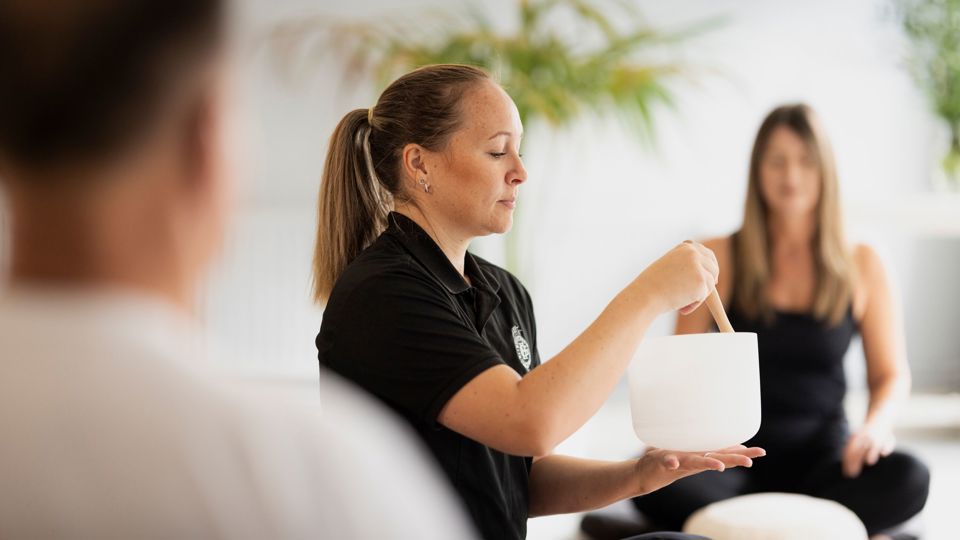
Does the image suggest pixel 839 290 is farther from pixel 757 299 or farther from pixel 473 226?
pixel 473 226

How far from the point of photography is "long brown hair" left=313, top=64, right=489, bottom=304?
1439 millimetres

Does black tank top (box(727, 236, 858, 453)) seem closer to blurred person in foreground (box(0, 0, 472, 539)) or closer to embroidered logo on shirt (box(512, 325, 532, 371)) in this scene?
embroidered logo on shirt (box(512, 325, 532, 371))

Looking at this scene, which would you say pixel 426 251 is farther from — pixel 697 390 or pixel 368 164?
pixel 697 390

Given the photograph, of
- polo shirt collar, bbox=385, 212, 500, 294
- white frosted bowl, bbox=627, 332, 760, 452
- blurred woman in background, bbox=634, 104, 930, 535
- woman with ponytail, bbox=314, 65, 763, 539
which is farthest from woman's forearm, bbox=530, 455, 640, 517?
blurred woman in background, bbox=634, 104, 930, 535

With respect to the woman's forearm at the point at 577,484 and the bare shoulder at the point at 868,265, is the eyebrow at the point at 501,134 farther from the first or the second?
the bare shoulder at the point at 868,265

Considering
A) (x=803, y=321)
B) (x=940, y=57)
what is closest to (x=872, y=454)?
(x=803, y=321)

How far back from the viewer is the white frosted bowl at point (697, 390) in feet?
4.24

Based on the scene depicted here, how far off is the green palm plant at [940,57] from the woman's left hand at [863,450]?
2391 mm

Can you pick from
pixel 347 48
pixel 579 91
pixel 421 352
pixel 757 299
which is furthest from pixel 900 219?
pixel 421 352

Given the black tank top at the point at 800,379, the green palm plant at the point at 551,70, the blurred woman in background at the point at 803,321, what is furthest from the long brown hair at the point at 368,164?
the green palm plant at the point at 551,70

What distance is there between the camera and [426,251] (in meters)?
1.36

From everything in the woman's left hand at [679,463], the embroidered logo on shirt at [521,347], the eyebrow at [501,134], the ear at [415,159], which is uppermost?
the eyebrow at [501,134]

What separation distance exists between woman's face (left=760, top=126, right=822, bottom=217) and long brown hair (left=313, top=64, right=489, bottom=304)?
133 centimetres

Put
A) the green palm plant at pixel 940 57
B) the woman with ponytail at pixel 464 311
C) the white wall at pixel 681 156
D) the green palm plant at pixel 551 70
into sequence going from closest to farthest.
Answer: the woman with ponytail at pixel 464 311
the green palm plant at pixel 551 70
the green palm plant at pixel 940 57
the white wall at pixel 681 156
